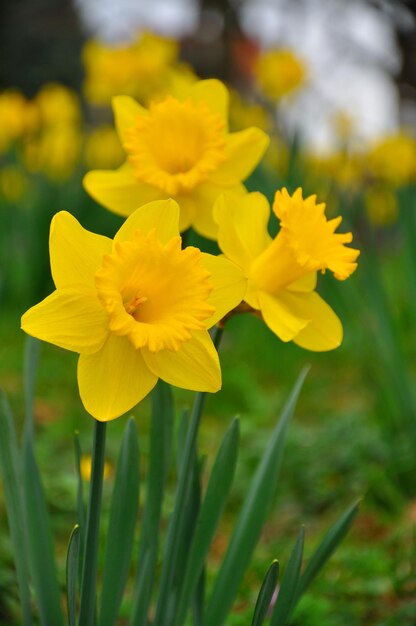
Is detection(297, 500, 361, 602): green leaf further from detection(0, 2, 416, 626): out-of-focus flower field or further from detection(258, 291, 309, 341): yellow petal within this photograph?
detection(0, 2, 416, 626): out-of-focus flower field

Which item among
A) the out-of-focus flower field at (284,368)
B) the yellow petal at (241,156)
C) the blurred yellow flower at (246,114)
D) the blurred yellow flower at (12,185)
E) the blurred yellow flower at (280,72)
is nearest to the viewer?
the yellow petal at (241,156)

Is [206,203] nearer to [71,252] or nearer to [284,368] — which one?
[71,252]

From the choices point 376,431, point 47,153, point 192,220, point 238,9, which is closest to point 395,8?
point 238,9

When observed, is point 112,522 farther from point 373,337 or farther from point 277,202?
point 373,337

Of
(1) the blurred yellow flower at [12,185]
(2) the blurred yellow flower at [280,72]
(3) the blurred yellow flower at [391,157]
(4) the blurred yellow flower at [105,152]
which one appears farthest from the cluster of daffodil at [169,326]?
(4) the blurred yellow flower at [105,152]

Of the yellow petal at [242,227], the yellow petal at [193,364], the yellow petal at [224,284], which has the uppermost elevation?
the yellow petal at [224,284]

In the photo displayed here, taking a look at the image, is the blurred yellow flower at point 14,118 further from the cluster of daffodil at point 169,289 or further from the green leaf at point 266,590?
the green leaf at point 266,590

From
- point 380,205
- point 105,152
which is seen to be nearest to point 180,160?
point 105,152
